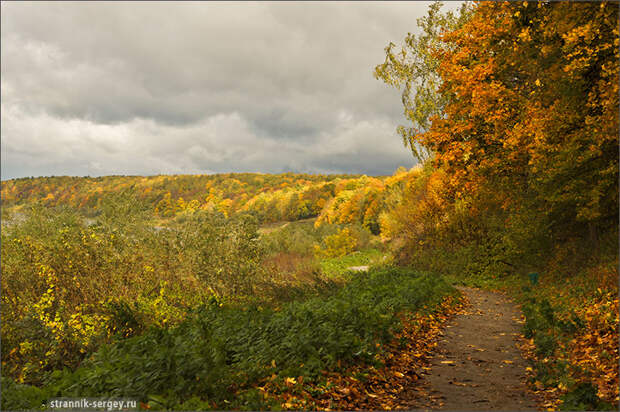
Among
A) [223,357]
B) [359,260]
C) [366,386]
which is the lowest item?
[366,386]

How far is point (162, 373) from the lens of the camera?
4.52 meters

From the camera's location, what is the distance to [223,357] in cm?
512

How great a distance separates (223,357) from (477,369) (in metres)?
4.31

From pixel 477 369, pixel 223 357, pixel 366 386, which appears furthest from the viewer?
pixel 477 369

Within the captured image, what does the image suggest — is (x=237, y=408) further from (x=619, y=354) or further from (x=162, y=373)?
(x=619, y=354)

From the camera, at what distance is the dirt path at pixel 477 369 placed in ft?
18.5

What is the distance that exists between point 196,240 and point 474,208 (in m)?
14.7

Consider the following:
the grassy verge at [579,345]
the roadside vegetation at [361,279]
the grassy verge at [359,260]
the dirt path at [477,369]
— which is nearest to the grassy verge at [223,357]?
the roadside vegetation at [361,279]

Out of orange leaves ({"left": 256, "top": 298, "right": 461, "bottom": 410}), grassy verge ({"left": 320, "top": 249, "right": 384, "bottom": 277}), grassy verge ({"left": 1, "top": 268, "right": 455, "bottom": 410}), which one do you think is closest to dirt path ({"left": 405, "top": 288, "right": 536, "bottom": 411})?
orange leaves ({"left": 256, "top": 298, "right": 461, "bottom": 410})

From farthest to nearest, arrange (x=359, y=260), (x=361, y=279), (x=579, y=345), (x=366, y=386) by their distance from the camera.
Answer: (x=359, y=260)
(x=361, y=279)
(x=579, y=345)
(x=366, y=386)

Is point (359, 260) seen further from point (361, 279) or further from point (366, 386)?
point (366, 386)

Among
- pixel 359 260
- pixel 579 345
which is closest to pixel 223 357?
pixel 579 345

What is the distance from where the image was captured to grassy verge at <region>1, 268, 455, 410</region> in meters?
4.54

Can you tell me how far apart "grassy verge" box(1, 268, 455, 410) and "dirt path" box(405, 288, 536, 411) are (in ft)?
3.25
